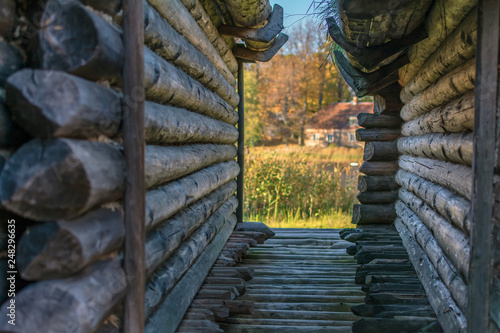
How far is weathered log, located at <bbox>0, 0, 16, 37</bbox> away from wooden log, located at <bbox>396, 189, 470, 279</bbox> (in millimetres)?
2765

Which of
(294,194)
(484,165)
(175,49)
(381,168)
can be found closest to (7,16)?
(175,49)

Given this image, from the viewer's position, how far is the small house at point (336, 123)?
34.7m

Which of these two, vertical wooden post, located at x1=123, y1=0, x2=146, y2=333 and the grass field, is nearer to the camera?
vertical wooden post, located at x1=123, y1=0, x2=146, y2=333

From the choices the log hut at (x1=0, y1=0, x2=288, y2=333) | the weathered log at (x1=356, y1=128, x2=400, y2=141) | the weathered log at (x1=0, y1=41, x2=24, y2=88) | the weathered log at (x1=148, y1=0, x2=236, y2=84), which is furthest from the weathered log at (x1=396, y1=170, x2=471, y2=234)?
the weathered log at (x1=0, y1=41, x2=24, y2=88)

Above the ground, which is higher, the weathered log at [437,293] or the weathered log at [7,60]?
the weathered log at [7,60]

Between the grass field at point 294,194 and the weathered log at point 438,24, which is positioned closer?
the weathered log at point 438,24

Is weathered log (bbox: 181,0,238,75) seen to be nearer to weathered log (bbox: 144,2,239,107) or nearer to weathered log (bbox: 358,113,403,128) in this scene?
weathered log (bbox: 144,2,239,107)

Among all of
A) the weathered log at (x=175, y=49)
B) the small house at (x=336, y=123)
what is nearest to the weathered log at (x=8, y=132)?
the weathered log at (x=175, y=49)

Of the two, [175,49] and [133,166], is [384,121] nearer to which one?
[175,49]

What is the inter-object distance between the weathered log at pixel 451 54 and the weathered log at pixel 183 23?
2.10 metres

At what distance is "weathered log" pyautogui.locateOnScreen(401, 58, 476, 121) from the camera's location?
10.1 feet

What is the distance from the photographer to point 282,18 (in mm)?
5344

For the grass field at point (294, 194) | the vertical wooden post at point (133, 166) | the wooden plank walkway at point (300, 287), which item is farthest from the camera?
the grass field at point (294, 194)

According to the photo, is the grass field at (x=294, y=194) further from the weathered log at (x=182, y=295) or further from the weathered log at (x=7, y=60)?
the weathered log at (x=7, y=60)
